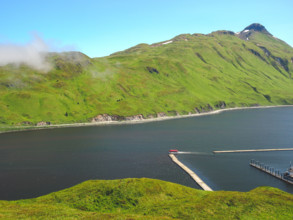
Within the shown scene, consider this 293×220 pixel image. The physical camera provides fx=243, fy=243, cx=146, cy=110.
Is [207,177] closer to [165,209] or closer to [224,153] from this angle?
[224,153]

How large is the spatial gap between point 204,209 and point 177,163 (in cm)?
7133

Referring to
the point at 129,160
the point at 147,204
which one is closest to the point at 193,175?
the point at 129,160

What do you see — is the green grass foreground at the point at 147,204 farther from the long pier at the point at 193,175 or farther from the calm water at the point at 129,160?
the calm water at the point at 129,160

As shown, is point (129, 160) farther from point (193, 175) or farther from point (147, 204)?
point (147, 204)

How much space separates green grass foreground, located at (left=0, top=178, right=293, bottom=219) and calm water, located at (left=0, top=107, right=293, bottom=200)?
29.3 meters

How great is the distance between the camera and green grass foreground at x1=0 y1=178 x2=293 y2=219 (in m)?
46.0

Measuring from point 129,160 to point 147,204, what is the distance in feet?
228

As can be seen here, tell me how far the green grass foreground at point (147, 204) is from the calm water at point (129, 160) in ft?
96.0

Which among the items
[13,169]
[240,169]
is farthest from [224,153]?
[13,169]

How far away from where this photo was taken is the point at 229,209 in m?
48.4

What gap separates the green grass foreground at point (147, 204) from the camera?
4602cm

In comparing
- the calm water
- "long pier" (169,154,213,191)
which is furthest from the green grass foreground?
the calm water

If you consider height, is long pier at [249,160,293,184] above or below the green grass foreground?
below

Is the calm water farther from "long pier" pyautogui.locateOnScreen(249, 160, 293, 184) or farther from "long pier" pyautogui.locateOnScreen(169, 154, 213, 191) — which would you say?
"long pier" pyautogui.locateOnScreen(249, 160, 293, 184)
